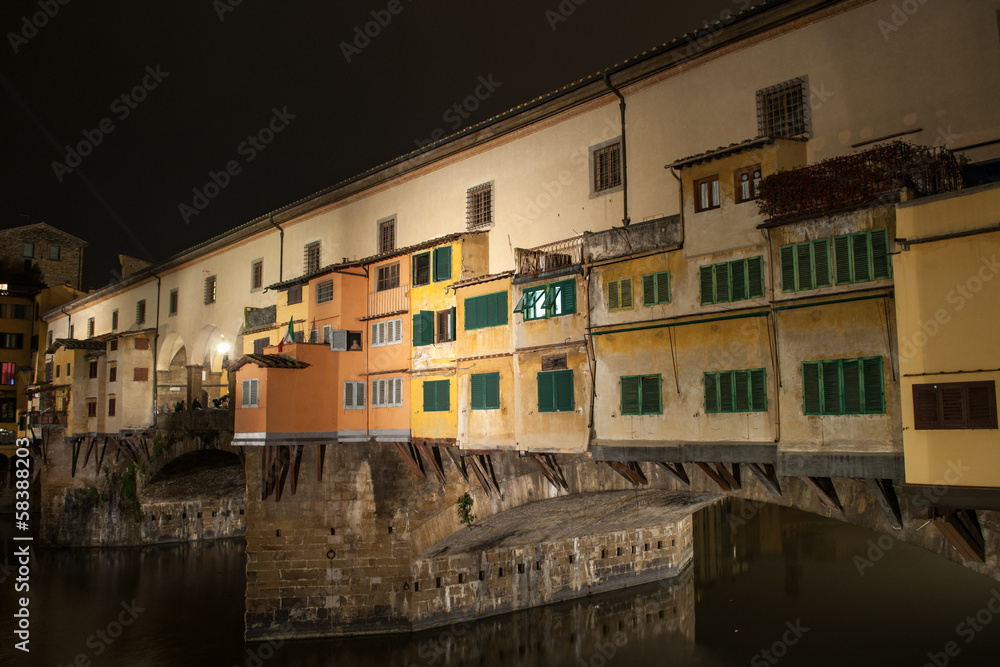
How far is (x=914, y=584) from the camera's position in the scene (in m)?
31.2

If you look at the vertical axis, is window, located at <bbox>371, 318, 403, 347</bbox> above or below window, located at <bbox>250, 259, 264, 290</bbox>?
below

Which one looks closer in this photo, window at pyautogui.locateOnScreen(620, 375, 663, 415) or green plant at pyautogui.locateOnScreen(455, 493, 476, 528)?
window at pyautogui.locateOnScreen(620, 375, 663, 415)

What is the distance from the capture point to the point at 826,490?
13.3 m

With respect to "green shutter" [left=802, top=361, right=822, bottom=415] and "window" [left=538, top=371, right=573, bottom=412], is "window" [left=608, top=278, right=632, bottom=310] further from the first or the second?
"green shutter" [left=802, top=361, right=822, bottom=415]

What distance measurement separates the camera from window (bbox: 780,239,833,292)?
12.7 meters

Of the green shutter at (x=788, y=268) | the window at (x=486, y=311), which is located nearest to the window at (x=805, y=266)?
the green shutter at (x=788, y=268)

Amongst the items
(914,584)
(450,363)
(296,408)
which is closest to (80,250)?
(296,408)

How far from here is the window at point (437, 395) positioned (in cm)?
2227

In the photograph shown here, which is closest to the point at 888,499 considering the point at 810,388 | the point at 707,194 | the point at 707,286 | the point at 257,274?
the point at 810,388

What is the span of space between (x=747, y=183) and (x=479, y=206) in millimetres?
12017

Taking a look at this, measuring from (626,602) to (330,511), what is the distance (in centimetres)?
1360

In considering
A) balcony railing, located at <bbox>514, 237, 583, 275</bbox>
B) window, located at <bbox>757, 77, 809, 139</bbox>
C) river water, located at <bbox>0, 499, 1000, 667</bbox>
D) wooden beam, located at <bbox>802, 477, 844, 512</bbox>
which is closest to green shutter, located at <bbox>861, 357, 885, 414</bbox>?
wooden beam, located at <bbox>802, 477, 844, 512</bbox>

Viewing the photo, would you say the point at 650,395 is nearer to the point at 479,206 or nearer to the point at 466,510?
the point at 466,510

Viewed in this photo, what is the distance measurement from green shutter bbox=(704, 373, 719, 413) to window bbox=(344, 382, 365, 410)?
13984 millimetres
